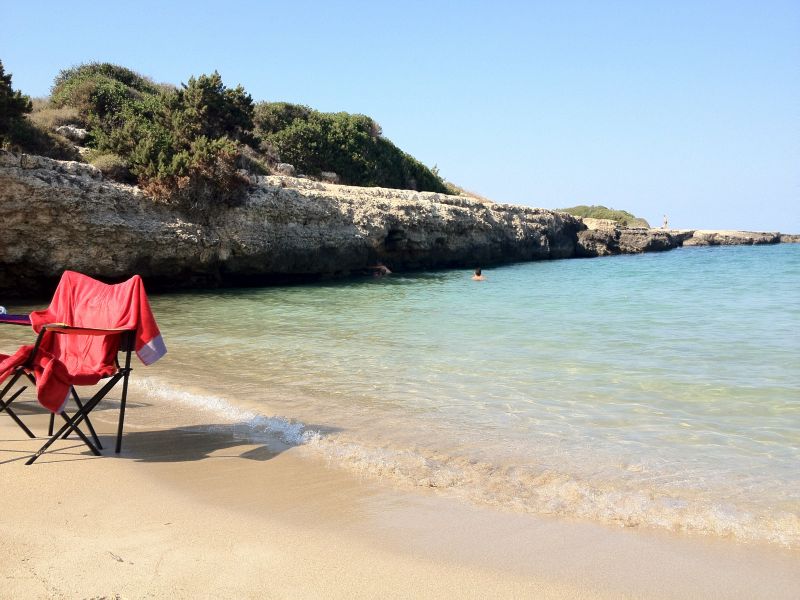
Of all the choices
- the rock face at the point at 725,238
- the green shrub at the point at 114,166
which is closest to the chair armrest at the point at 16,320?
the green shrub at the point at 114,166

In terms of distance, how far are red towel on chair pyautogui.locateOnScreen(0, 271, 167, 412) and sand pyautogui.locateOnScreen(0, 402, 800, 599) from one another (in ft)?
1.74

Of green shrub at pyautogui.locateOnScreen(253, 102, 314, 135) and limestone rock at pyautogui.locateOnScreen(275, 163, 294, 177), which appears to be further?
green shrub at pyautogui.locateOnScreen(253, 102, 314, 135)

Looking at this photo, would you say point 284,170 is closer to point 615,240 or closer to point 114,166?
point 114,166

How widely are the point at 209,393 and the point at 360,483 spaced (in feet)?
9.47

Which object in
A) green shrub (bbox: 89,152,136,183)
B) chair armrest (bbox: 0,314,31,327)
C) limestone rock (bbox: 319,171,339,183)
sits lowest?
chair armrest (bbox: 0,314,31,327)

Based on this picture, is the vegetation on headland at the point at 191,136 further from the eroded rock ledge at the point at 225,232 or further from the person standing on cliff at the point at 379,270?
the person standing on cliff at the point at 379,270

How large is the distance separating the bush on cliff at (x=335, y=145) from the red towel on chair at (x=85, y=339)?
893 inches

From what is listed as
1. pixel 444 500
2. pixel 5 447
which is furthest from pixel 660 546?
pixel 5 447

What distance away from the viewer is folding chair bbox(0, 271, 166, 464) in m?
3.93

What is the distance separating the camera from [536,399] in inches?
232

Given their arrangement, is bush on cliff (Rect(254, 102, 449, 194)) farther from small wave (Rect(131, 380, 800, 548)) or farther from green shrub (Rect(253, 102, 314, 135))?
small wave (Rect(131, 380, 800, 548))

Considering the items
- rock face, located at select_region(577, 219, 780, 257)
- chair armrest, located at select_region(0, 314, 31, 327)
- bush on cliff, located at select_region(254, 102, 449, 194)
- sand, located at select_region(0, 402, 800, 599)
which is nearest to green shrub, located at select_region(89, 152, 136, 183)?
bush on cliff, located at select_region(254, 102, 449, 194)

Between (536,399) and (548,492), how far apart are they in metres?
2.22

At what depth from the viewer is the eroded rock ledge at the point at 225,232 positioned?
14.4 metres
